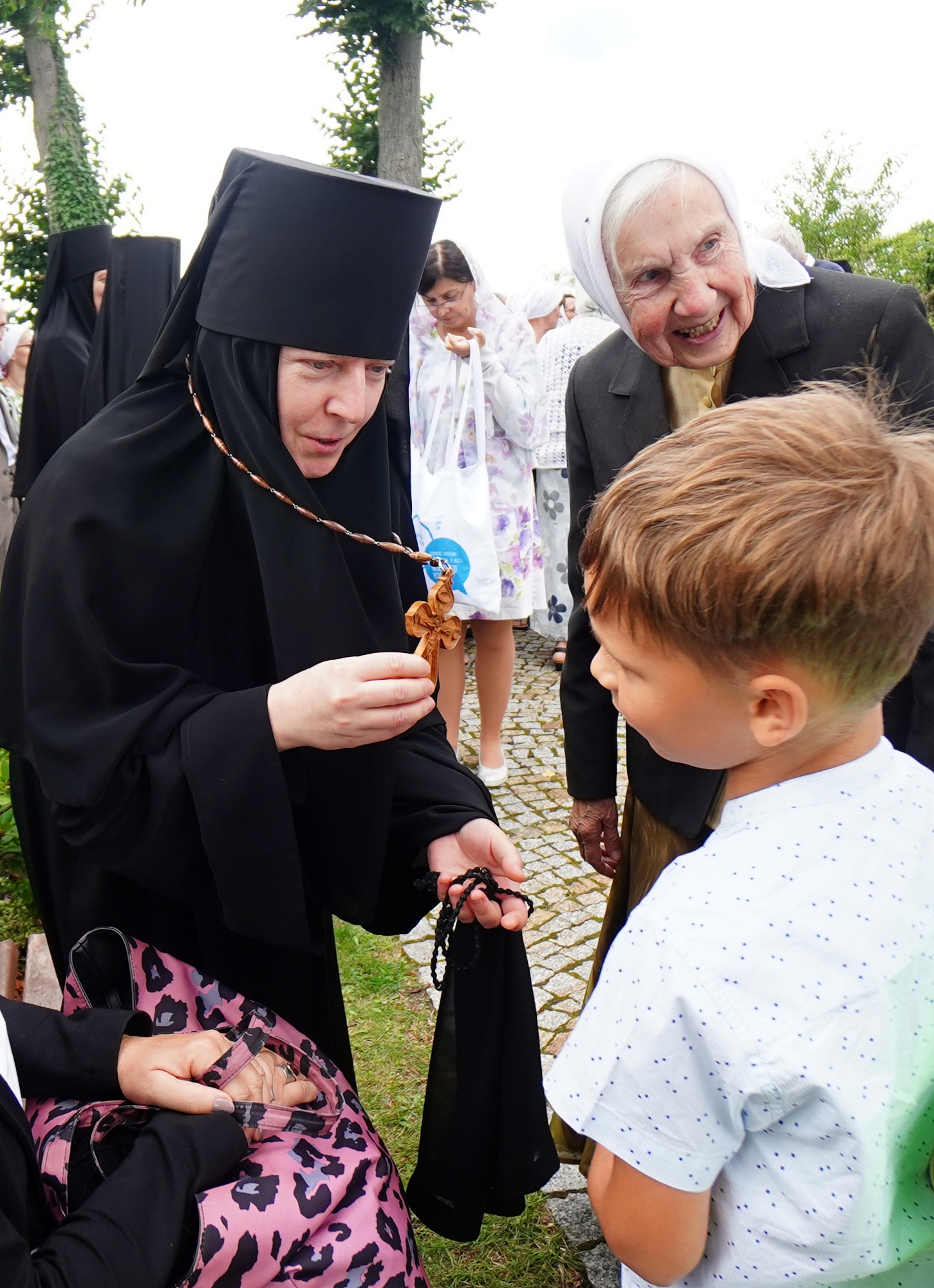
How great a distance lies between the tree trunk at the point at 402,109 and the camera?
1273cm

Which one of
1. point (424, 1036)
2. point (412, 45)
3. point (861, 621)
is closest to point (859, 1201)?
point (861, 621)

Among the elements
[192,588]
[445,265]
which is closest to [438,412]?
[445,265]

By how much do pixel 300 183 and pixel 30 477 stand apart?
4.06 m

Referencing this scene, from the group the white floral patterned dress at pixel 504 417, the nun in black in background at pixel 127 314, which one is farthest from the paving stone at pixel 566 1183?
the nun in black in background at pixel 127 314

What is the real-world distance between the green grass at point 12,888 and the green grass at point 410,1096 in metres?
1.14

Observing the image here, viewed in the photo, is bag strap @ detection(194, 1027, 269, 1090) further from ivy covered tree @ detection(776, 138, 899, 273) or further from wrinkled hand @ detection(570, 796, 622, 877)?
ivy covered tree @ detection(776, 138, 899, 273)

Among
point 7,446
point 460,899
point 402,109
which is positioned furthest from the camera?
point 402,109

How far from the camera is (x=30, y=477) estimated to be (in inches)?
210

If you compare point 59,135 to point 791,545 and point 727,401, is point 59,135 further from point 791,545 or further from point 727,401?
point 791,545

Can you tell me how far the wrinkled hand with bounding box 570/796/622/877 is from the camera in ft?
8.27

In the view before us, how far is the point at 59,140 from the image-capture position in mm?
17359

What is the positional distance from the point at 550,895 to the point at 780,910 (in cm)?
327

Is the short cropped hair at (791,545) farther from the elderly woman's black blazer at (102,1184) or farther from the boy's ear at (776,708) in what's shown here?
the elderly woman's black blazer at (102,1184)

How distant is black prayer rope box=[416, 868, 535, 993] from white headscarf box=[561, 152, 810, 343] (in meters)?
1.10
